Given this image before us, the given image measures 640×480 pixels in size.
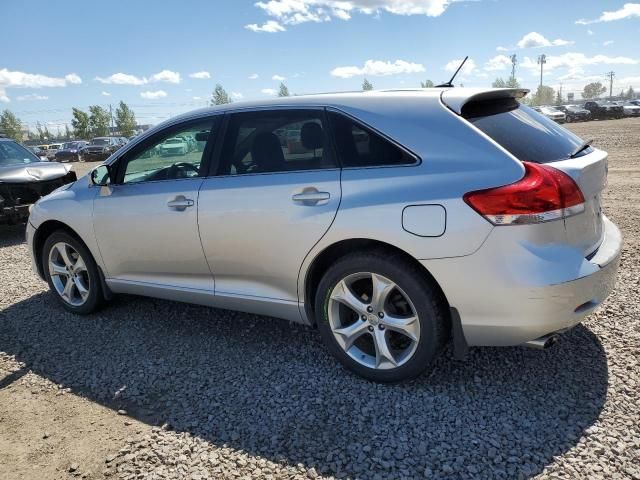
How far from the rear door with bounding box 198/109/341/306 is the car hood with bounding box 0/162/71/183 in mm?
6049

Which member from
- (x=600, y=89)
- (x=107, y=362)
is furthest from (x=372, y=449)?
(x=600, y=89)

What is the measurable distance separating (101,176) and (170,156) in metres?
0.71

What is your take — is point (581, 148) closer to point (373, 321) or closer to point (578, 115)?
point (373, 321)

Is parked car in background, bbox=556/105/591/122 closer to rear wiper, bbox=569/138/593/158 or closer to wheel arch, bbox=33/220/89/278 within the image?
rear wiper, bbox=569/138/593/158

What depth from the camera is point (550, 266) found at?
8.27 feet

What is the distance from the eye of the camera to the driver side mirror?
4.12m

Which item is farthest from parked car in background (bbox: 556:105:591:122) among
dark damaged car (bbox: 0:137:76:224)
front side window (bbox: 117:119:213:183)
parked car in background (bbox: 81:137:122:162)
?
front side window (bbox: 117:119:213:183)

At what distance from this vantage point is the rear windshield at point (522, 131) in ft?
8.97

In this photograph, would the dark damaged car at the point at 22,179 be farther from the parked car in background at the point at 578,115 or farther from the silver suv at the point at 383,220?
the parked car in background at the point at 578,115

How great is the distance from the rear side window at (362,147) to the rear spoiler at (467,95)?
1.27 ft

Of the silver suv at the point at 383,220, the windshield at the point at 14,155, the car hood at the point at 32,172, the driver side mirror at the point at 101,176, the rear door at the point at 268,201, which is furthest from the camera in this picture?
the windshield at the point at 14,155

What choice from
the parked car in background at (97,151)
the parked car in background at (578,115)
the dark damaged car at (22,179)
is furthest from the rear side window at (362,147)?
the parked car in background at (578,115)

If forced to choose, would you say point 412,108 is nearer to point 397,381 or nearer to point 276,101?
point 276,101

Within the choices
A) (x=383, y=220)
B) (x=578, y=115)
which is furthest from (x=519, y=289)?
(x=578, y=115)
